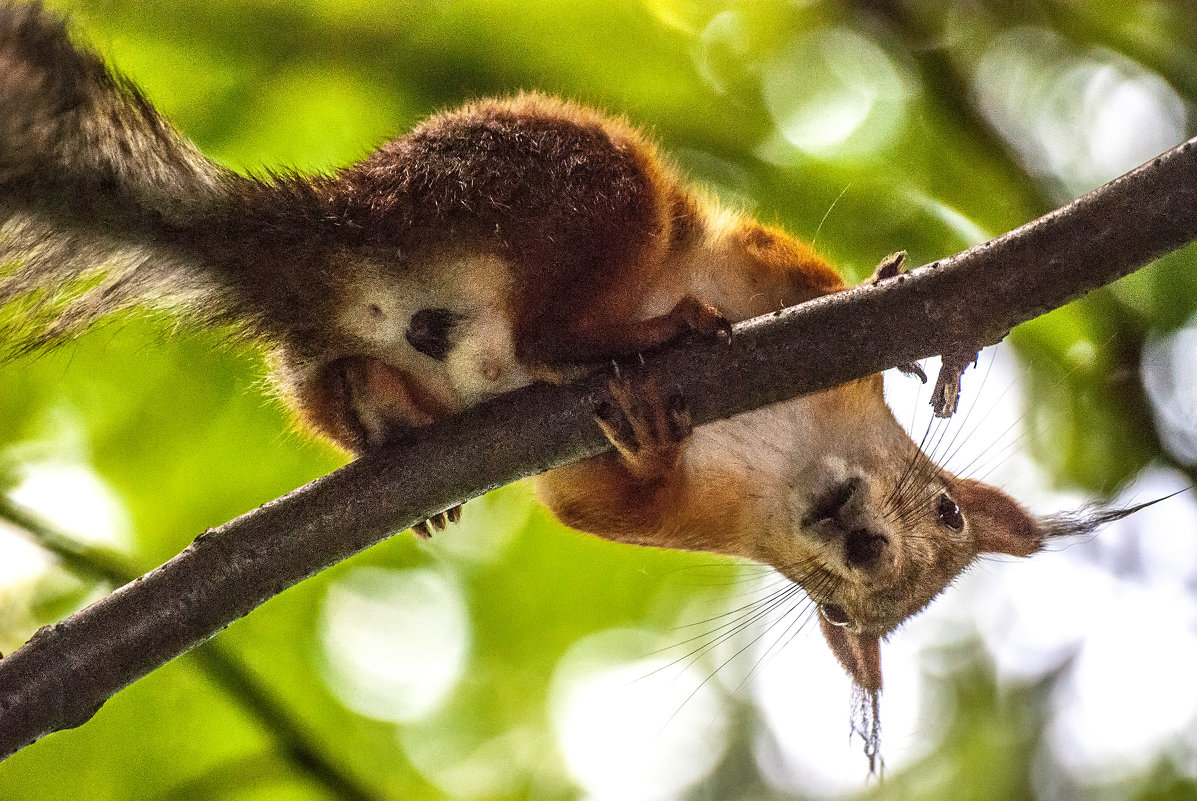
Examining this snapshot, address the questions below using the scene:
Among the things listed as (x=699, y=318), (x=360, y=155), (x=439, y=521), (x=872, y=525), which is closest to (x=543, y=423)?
(x=699, y=318)

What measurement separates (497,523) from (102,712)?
5.50 feet

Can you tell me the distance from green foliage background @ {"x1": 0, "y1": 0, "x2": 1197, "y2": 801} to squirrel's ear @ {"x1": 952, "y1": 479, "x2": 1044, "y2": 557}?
345mm

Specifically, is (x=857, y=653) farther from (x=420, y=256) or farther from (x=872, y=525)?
(x=420, y=256)

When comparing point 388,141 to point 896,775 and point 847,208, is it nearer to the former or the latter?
point 847,208

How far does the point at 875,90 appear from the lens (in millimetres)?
4508

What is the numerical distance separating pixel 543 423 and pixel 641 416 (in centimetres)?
24

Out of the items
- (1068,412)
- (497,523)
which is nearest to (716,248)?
(1068,412)

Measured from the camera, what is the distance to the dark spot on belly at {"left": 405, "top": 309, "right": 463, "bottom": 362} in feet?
10.3

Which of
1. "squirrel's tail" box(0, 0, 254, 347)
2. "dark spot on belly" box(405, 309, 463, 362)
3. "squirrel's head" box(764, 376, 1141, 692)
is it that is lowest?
"squirrel's head" box(764, 376, 1141, 692)

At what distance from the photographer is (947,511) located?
389cm

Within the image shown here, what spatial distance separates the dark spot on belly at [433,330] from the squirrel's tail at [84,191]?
0.51 metres

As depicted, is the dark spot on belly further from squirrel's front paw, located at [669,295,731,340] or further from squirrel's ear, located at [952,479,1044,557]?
squirrel's ear, located at [952,479,1044,557]

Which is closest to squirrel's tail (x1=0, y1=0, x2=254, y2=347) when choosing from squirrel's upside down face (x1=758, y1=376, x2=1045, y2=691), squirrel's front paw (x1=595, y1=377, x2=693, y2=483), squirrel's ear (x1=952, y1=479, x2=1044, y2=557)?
squirrel's front paw (x1=595, y1=377, x2=693, y2=483)

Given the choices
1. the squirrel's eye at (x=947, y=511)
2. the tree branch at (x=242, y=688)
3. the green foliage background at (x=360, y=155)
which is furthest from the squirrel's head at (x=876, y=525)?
the tree branch at (x=242, y=688)
